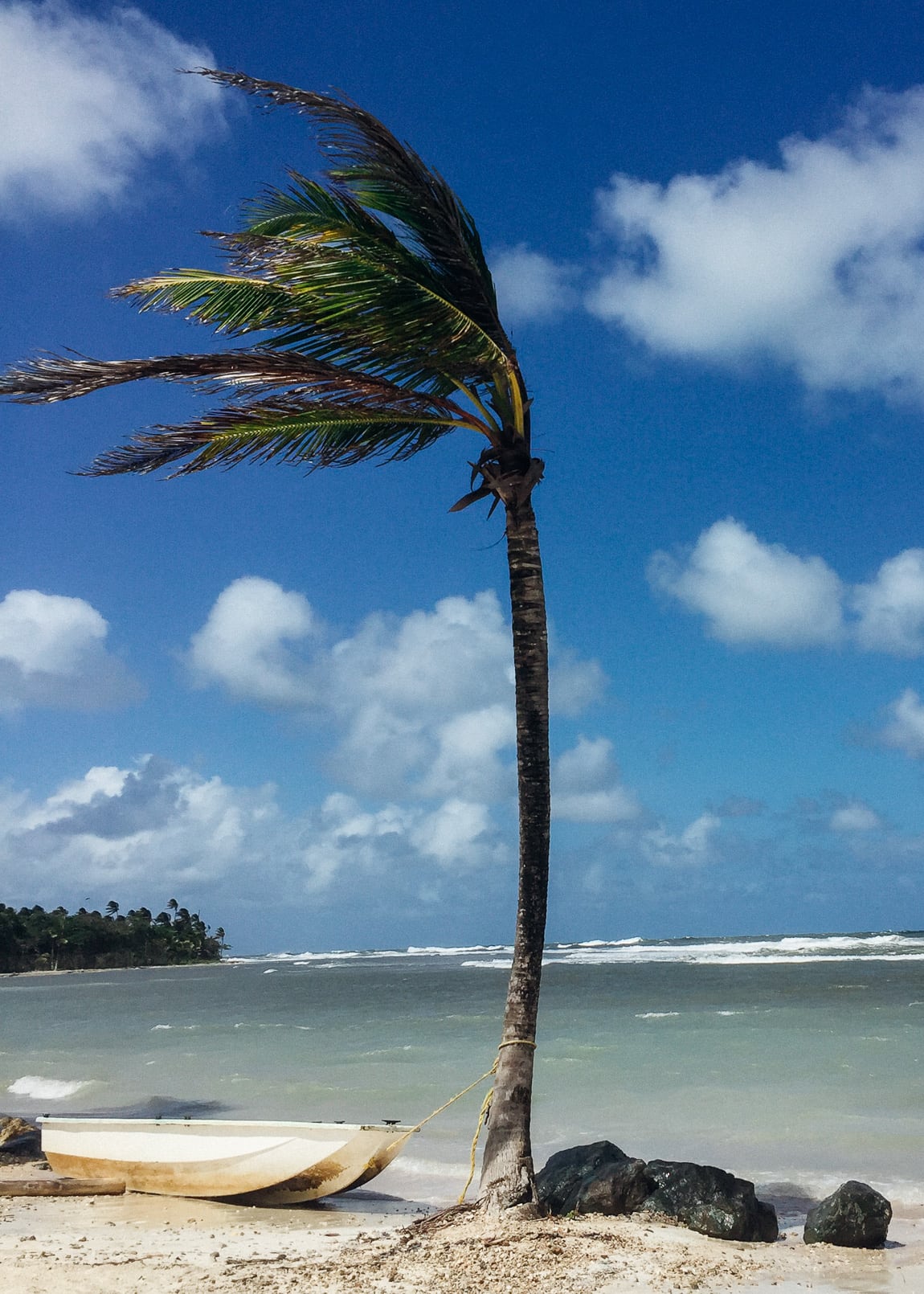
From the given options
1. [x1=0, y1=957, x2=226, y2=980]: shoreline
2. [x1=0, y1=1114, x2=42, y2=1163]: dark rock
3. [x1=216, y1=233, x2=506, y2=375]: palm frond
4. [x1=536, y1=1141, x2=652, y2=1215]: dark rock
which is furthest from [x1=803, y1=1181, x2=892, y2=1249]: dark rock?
[x1=0, y1=957, x2=226, y2=980]: shoreline

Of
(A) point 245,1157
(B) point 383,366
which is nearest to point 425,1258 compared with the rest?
(A) point 245,1157

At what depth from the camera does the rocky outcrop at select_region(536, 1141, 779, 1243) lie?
779 cm

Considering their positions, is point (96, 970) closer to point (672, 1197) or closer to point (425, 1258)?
point (672, 1197)

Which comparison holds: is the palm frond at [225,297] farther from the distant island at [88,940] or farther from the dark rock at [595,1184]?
the distant island at [88,940]

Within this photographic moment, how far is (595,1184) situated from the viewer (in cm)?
812

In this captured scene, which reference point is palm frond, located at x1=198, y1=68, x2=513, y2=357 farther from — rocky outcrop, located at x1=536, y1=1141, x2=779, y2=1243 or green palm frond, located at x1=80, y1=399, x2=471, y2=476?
rocky outcrop, located at x1=536, y1=1141, x2=779, y2=1243

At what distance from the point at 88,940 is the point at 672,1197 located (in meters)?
106

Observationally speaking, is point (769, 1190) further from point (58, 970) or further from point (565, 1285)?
point (58, 970)

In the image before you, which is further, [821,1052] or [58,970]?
[58,970]

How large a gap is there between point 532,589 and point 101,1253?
534 centimetres

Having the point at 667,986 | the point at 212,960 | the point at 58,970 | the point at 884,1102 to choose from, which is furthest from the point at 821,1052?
the point at 212,960

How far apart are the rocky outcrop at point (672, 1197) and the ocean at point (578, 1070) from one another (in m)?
1.95

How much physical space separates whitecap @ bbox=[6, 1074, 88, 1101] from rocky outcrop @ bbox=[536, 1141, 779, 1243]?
36.6 feet

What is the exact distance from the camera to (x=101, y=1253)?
7223 millimetres
